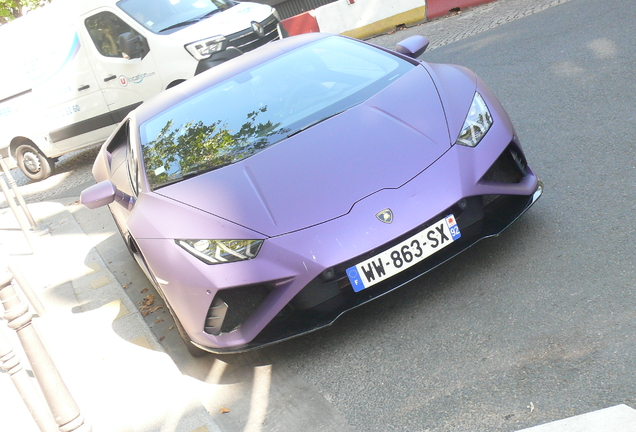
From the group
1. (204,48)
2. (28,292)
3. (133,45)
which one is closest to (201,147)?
(28,292)

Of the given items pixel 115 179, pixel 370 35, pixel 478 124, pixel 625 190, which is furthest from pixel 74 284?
pixel 370 35

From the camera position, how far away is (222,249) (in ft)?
11.2

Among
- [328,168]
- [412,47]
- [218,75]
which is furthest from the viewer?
[218,75]

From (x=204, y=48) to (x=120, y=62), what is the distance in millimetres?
1289

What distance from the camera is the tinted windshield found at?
4121 mm

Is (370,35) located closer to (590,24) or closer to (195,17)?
(195,17)

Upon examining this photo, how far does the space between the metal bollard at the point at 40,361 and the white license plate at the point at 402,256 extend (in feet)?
4.61

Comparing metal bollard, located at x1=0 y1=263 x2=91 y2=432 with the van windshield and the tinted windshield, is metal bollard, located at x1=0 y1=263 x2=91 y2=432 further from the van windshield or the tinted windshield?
the van windshield

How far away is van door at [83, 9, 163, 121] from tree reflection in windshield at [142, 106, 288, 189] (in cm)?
505

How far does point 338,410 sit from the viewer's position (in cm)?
311

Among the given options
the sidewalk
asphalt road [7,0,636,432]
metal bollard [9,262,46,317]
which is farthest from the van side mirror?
asphalt road [7,0,636,432]

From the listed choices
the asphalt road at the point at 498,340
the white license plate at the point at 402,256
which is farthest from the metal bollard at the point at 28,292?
the white license plate at the point at 402,256

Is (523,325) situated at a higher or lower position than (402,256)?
lower

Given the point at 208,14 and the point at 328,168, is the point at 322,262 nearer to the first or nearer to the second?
the point at 328,168
